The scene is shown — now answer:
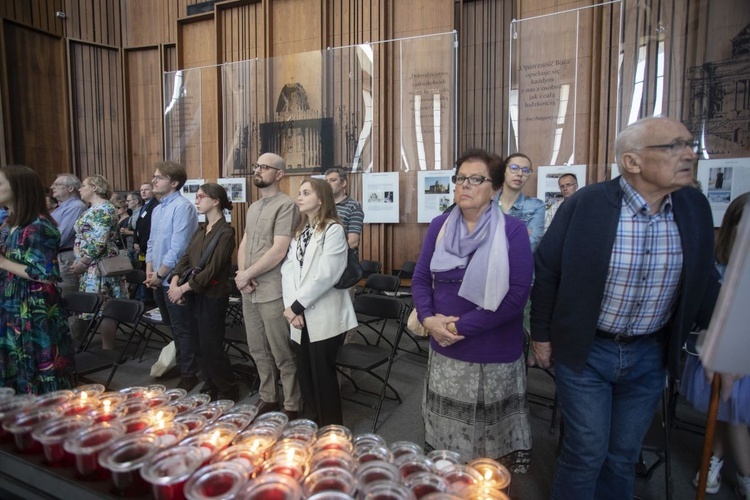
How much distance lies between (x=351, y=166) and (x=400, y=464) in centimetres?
551

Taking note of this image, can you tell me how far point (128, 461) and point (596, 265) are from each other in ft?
5.10

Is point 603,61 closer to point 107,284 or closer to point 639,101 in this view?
point 639,101

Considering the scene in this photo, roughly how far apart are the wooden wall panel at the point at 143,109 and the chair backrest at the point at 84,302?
514cm

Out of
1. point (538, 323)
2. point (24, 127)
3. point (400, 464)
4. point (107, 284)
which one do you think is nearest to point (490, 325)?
point (538, 323)

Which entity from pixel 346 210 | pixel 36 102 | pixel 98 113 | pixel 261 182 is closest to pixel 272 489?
pixel 261 182

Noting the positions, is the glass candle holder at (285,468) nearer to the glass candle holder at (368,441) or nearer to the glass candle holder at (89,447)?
the glass candle holder at (368,441)

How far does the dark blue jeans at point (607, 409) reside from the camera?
160cm

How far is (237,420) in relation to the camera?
4.29 ft

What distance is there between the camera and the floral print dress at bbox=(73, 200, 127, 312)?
3.98 m

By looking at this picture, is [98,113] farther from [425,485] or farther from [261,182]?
[425,485]

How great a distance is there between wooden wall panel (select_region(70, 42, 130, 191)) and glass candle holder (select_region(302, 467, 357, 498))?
862cm

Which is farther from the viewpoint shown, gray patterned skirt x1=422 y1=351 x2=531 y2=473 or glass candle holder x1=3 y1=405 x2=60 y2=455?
gray patterned skirt x1=422 y1=351 x2=531 y2=473

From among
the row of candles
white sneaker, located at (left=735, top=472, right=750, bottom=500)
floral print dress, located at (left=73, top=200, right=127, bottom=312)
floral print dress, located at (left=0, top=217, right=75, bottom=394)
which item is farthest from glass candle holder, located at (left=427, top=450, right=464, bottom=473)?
floral print dress, located at (left=73, top=200, right=127, bottom=312)

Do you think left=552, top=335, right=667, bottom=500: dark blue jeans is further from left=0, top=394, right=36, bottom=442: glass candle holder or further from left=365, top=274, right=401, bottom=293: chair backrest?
left=365, top=274, right=401, bottom=293: chair backrest
